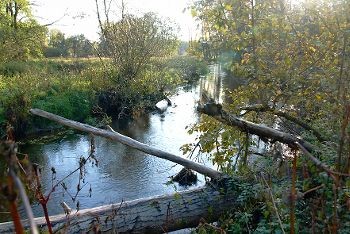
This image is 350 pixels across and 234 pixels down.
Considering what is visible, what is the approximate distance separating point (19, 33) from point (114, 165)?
1867cm

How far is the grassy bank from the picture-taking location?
12.7 metres

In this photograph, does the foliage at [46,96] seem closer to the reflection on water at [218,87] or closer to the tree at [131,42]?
the tree at [131,42]

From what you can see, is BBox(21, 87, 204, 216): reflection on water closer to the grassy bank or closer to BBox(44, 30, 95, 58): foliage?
the grassy bank

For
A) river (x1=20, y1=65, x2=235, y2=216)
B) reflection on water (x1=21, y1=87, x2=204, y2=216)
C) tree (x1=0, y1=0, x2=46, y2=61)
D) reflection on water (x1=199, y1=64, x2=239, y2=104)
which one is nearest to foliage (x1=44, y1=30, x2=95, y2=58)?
tree (x1=0, y1=0, x2=46, y2=61)

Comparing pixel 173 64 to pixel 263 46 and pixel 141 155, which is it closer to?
pixel 141 155

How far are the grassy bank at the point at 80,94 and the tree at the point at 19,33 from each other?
1253mm

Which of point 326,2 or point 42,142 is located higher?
point 326,2

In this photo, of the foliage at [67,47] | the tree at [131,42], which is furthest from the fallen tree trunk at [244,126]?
the foliage at [67,47]

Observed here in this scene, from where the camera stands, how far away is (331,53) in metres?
5.17

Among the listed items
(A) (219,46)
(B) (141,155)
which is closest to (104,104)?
(B) (141,155)

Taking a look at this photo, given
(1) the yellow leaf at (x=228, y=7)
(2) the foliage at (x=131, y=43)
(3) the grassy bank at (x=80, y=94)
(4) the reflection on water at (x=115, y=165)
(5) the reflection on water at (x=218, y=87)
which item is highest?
→ (1) the yellow leaf at (x=228, y=7)

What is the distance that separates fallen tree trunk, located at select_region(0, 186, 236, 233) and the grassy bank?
825 cm

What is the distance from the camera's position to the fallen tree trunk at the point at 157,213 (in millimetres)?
4477

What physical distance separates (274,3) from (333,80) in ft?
4.57
